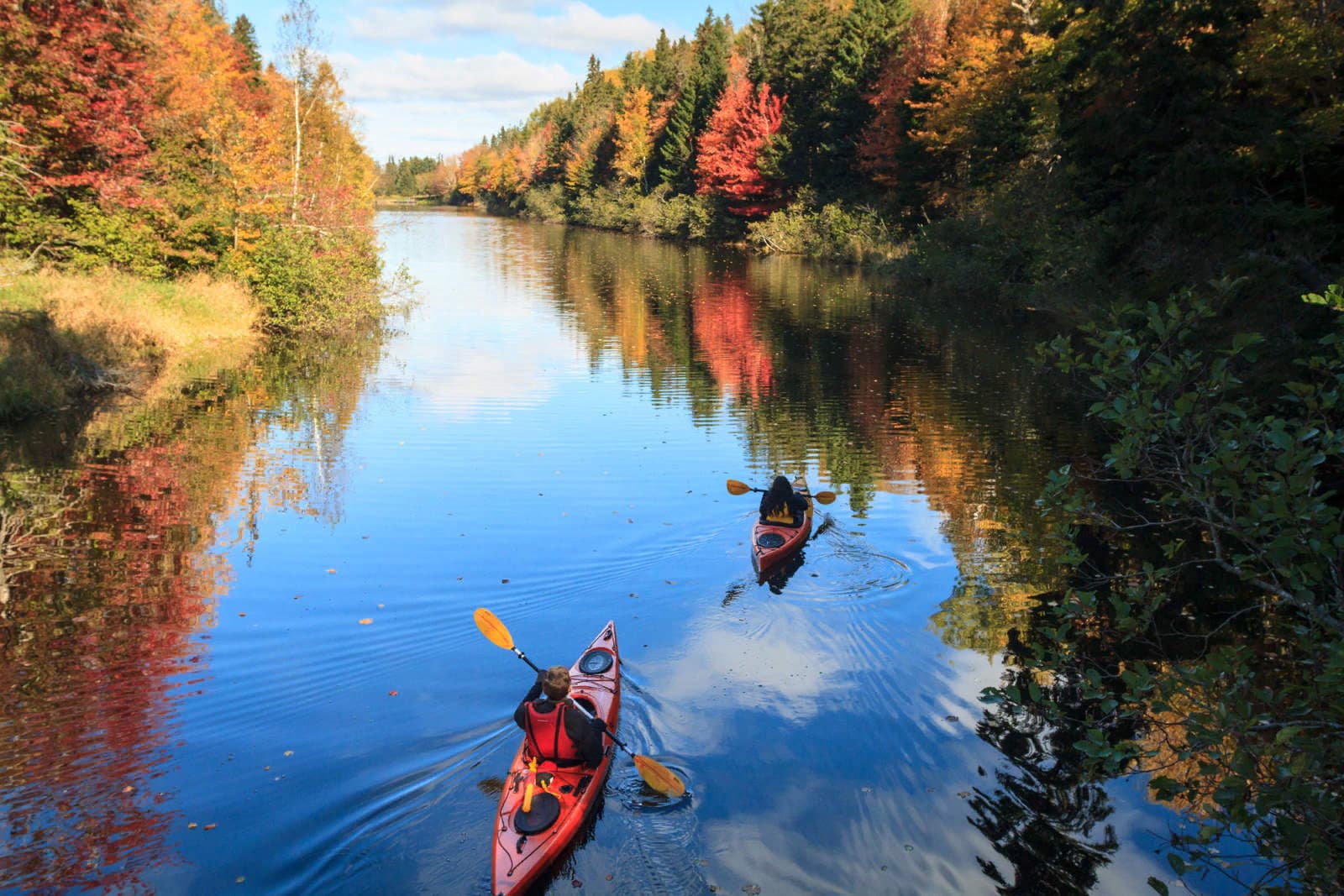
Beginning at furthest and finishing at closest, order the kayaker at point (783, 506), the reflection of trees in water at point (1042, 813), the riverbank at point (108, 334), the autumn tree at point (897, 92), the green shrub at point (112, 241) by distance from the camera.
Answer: the autumn tree at point (897, 92) < the green shrub at point (112, 241) < the riverbank at point (108, 334) < the kayaker at point (783, 506) < the reflection of trees in water at point (1042, 813)

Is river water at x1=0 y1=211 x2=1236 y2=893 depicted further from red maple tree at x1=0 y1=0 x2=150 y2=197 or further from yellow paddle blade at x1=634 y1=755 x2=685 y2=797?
red maple tree at x1=0 y1=0 x2=150 y2=197

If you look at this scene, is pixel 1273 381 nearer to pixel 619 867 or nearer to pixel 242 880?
pixel 619 867

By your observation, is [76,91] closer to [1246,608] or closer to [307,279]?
[307,279]

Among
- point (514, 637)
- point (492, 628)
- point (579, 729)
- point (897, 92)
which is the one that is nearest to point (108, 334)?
point (514, 637)

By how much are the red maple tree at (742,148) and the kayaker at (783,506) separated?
51.8 metres

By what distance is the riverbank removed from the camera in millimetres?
18031

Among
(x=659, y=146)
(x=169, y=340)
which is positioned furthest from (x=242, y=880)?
(x=659, y=146)

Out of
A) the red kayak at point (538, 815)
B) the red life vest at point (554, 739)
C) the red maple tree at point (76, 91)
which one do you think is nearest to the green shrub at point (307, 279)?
the red maple tree at point (76, 91)

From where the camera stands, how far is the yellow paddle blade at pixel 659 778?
7469 mm

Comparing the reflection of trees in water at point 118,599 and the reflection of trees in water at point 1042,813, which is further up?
the reflection of trees in water at point 118,599

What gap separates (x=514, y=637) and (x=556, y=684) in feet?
9.70

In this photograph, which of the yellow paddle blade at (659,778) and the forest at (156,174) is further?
the forest at (156,174)

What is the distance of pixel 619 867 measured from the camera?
6859 millimetres

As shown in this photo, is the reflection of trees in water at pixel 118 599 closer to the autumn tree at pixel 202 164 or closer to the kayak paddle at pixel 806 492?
the kayak paddle at pixel 806 492
